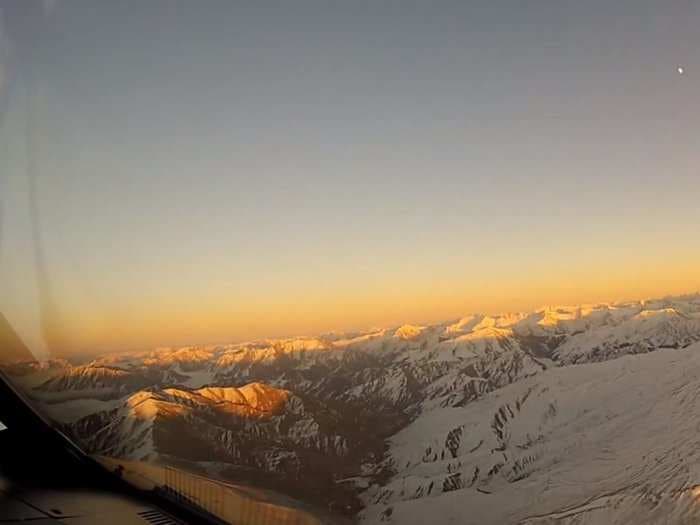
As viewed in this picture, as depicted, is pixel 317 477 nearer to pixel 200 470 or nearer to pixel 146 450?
pixel 200 470

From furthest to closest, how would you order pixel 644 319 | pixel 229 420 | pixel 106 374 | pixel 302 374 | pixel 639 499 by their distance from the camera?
pixel 644 319, pixel 106 374, pixel 302 374, pixel 229 420, pixel 639 499

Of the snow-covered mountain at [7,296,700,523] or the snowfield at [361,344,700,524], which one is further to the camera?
the snow-covered mountain at [7,296,700,523]

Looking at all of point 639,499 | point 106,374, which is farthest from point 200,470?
point 639,499

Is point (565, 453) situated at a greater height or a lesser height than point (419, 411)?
lesser

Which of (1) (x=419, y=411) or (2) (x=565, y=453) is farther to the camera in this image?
(2) (x=565, y=453)

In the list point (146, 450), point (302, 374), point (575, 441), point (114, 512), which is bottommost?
point (575, 441)

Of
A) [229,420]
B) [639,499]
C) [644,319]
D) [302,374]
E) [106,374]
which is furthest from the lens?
[644,319]

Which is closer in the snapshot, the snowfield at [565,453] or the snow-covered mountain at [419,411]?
the snowfield at [565,453]

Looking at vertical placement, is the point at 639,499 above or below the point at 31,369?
below
